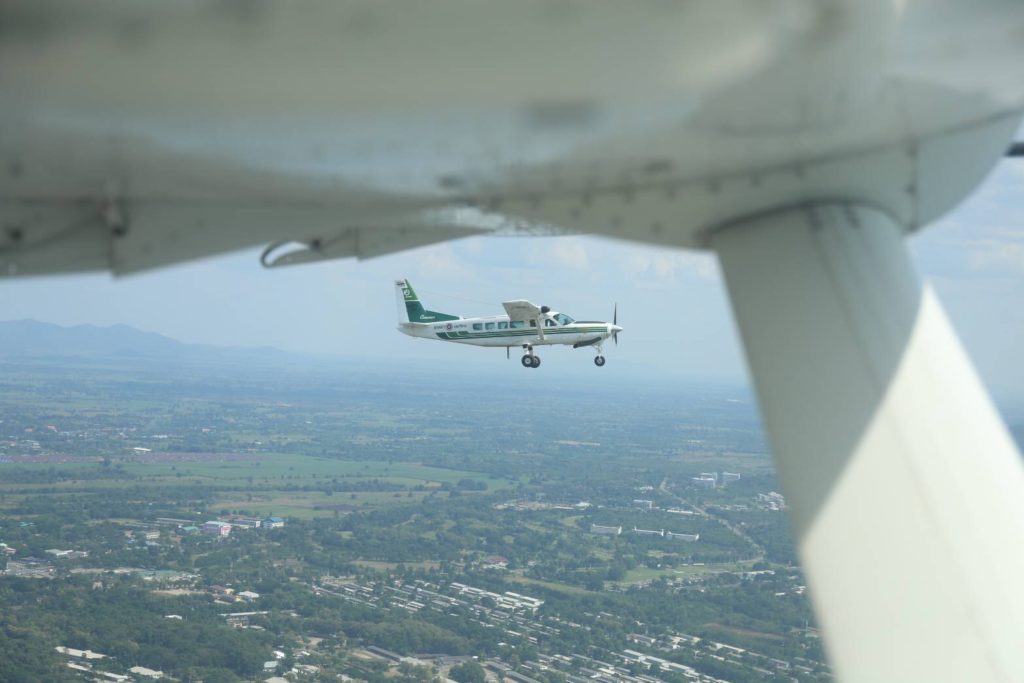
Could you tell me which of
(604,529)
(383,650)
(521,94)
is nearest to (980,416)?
(521,94)

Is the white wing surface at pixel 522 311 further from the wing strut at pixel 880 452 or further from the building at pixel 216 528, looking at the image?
the wing strut at pixel 880 452

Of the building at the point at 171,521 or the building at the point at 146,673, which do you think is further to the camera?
the building at the point at 171,521

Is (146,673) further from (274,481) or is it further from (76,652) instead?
(274,481)

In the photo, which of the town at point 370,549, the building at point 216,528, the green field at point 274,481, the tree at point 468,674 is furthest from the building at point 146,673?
the green field at point 274,481

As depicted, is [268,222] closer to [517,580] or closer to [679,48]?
[679,48]

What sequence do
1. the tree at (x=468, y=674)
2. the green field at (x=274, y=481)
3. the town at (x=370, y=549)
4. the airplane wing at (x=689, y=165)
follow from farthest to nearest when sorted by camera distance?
the green field at (x=274, y=481) < the town at (x=370, y=549) < the tree at (x=468, y=674) < the airplane wing at (x=689, y=165)

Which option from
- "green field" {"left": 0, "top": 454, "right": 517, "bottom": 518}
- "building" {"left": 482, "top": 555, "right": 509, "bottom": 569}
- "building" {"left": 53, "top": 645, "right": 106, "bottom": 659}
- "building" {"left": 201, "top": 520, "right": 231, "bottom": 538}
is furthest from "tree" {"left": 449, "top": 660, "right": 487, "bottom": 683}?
"green field" {"left": 0, "top": 454, "right": 517, "bottom": 518}
